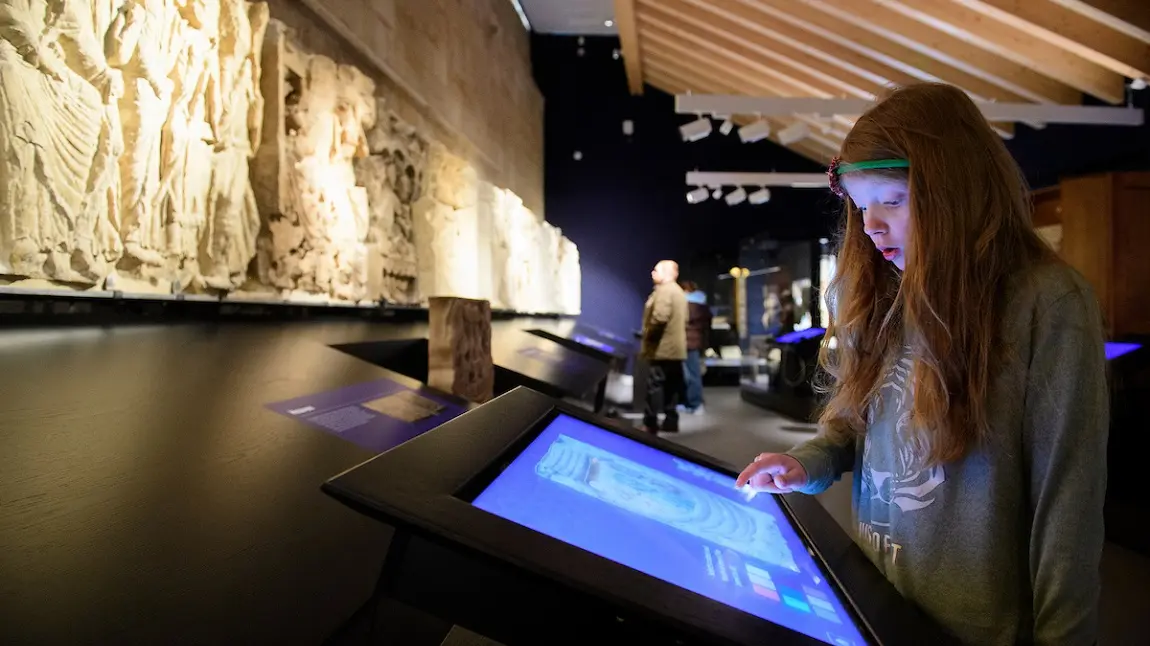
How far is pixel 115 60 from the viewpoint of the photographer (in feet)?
7.38

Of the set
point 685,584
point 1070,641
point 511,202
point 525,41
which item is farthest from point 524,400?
point 525,41

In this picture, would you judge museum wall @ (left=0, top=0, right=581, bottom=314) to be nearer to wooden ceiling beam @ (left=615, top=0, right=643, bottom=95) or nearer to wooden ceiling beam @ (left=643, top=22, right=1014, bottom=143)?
wooden ceiling beam @ (left=615, top=0, right=643, bottom=95)

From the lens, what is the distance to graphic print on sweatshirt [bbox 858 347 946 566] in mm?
1249

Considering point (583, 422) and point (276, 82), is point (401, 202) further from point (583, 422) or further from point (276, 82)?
point (583, 422)

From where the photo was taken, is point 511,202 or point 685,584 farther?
point 511,202

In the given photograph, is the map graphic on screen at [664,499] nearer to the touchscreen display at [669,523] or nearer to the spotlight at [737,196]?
the touchscreen display at [669,523]

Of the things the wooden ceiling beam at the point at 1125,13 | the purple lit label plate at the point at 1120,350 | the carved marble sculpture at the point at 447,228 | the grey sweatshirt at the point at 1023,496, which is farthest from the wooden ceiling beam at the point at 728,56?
the grey sweatshirt at the point at 1023,496

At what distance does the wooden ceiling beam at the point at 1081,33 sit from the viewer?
6.24 m

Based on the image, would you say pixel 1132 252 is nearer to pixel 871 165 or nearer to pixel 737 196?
pixel 737 196

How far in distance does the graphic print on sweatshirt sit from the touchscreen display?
19 cm

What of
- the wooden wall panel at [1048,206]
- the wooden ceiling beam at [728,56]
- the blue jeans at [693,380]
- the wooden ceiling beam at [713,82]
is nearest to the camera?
the wooden wall panel at [1048,206]

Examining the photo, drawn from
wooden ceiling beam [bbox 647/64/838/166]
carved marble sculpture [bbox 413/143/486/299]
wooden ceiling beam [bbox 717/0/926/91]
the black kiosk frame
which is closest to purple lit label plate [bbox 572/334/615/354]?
carved marble sculpture [bbox 413/143/486/299]

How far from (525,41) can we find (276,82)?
1065 cm

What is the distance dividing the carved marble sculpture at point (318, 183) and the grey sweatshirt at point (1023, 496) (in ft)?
10.1
